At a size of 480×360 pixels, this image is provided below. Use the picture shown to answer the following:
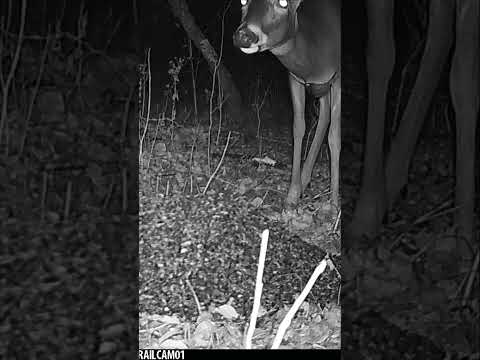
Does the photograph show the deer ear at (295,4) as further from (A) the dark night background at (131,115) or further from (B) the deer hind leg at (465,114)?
(B) the deer hind leg at (465,114)

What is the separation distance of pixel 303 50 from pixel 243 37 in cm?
22

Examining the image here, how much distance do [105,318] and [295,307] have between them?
2.39 ft

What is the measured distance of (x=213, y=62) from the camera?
2.42 m

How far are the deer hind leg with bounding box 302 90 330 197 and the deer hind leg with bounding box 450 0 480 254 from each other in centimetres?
49

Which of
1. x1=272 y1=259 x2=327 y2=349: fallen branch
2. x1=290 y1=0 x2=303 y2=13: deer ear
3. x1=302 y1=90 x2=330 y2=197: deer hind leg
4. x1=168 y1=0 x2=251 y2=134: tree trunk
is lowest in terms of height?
x1=272 y1=259 x2=327 y2=349: fallen branch

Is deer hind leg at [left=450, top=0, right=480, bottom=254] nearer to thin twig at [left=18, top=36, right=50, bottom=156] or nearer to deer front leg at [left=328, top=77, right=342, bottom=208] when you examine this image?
deer front leg at [left=328, top=77, right=342, bottom=208]

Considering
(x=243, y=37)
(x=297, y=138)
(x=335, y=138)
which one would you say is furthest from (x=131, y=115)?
(x=335, y=138)

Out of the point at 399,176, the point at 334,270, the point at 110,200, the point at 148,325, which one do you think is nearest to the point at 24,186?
the point at 110,200

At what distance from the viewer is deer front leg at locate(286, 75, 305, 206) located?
244 centimetres

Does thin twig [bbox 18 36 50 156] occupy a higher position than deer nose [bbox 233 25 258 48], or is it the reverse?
deer nose [bbox 233 25 258 48]

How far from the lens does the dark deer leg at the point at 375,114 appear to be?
2482 millimetres

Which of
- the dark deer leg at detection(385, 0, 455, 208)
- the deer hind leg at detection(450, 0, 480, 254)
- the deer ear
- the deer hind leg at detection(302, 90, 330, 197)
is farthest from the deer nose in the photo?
the deer hind leg at detection(450, 0, 480, 254)

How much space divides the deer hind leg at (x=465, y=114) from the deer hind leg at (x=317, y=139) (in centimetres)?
49

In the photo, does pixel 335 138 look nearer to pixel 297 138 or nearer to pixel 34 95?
pixel 297 138
